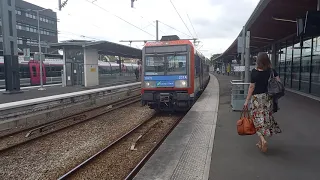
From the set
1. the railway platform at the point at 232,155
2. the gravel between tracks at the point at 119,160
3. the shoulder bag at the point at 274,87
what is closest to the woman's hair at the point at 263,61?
the shoulder bag at the point at 274,87

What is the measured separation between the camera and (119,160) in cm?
575

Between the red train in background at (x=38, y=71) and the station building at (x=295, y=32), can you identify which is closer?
the station building at (x=295, y=32)

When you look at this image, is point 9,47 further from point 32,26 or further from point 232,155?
point 32,26

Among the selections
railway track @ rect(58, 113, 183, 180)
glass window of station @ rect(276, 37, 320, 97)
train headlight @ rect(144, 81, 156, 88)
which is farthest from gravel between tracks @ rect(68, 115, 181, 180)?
glass window of station @ rect(276, 37, 320, 97)

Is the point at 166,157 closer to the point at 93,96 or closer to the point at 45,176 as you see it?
the point at 45,176

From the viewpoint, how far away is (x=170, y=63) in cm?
1040

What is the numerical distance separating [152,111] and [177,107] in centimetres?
186

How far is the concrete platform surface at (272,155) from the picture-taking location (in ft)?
13.2

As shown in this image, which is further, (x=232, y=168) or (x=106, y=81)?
(x=106, y=81)

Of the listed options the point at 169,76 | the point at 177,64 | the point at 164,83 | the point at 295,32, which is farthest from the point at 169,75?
the point at 295,32

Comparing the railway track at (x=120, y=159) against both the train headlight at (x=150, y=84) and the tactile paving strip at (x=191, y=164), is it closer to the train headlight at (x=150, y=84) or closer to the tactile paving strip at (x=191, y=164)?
the tactile paving strip at (x=191, y=164)

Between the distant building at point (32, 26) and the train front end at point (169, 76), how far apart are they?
41062mm

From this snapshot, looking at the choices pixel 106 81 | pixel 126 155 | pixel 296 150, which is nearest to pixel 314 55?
pixel 296 150

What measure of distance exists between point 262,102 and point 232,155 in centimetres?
107
